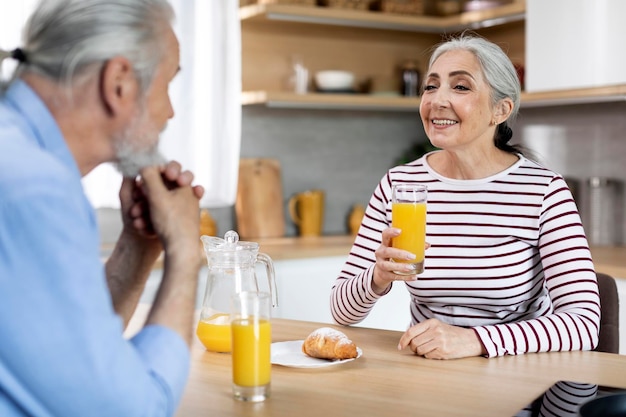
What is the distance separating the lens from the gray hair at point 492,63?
2.10 metres

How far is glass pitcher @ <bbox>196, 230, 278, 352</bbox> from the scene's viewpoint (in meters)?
1.52

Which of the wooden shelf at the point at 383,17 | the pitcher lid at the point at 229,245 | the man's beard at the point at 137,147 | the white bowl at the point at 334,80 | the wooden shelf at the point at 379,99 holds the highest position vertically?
the wooden shelf at the point at 383,17

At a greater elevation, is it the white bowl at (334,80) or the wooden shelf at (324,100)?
the white bowl at (334,80)

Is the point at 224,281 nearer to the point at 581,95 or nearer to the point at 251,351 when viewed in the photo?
the point at 251,351

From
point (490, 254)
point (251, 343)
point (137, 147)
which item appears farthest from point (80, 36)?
point (490, 254)

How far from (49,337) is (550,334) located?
1094mm

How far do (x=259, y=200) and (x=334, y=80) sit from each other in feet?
2.17

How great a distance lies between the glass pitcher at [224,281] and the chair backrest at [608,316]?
84cm

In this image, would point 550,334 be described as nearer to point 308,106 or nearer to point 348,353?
point 348,353

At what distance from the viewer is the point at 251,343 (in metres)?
1.31

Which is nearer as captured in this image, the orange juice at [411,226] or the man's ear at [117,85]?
the man's ear at [117,85]

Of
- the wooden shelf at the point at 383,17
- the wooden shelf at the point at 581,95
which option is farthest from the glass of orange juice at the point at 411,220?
the wooden shelf at the point at 383,17

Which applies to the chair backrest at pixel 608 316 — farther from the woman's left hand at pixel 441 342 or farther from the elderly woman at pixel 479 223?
the woman's left hand at pixel 441 342

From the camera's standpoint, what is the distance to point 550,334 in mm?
1699
